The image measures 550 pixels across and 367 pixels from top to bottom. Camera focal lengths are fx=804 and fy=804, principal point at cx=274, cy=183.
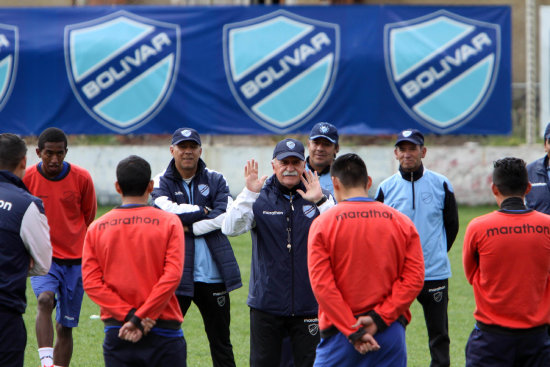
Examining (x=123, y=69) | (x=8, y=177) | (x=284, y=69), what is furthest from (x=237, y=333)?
(x=123, y=69)

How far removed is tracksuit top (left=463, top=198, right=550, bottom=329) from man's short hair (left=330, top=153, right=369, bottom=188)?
882 millimetres

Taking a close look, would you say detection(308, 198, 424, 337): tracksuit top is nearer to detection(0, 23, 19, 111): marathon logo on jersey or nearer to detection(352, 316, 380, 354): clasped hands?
detection(352, 316, 380, 354): clasped hands

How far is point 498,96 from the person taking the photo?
60.1 ft

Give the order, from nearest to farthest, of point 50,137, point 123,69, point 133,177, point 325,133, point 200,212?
point 133,177 → point 200,212 → point 325,133 → point 50,137 → point 123,69

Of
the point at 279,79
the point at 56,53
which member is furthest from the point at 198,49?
the point at 56,53

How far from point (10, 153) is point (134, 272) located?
132 cm

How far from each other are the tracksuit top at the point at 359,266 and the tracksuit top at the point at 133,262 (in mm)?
923

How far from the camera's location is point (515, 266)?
17.2 feet

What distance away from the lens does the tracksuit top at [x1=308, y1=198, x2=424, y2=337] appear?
4910 mm

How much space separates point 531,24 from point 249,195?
14.3 meters

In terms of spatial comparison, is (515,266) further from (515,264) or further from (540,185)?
(540,185)

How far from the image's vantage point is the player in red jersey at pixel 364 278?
4898 millimetres

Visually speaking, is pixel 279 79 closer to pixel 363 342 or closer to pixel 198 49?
pixel 198 49

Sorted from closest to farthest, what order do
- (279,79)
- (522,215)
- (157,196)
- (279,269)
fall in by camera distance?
1. (522,215)
2. (279,269)
3. (157,196)
4. (279,79)
